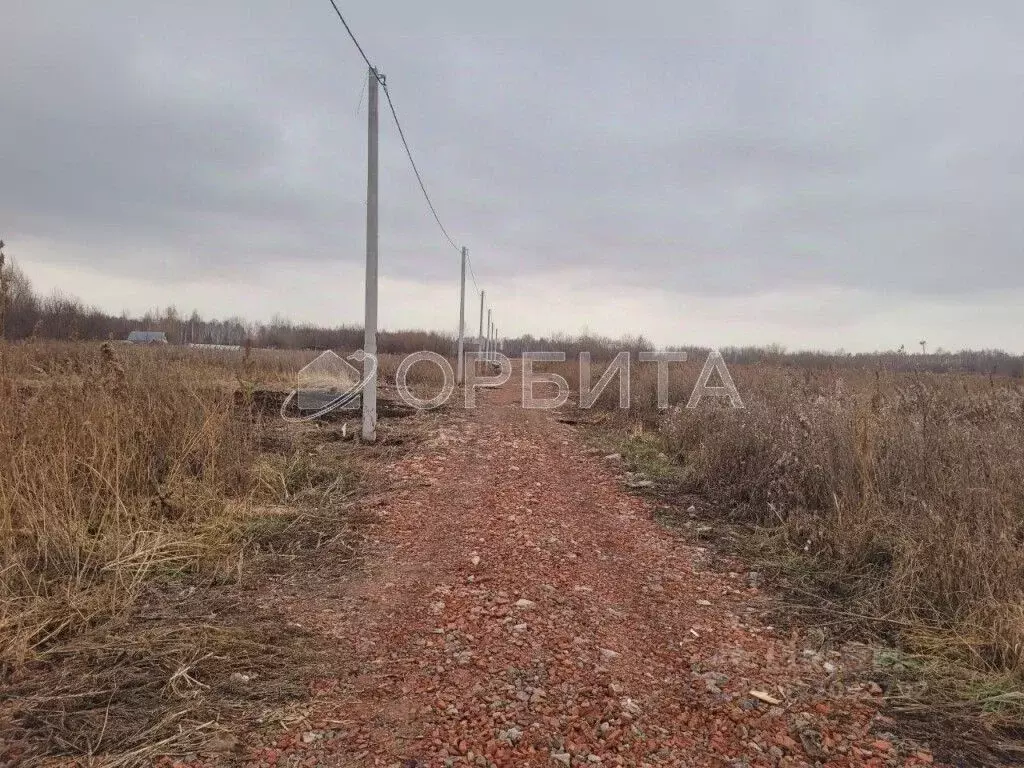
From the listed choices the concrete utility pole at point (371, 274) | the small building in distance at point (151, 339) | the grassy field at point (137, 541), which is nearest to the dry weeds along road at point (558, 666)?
the grassy field at point (137, 541)

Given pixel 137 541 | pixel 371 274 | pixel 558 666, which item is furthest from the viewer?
pixel 371 274

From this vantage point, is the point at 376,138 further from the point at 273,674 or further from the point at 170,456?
the point at 273,674

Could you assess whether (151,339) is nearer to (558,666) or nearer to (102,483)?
(102,483)

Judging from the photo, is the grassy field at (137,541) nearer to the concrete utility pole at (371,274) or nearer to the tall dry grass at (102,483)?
the tall dry grass at (102,483)

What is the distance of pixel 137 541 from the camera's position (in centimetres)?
373

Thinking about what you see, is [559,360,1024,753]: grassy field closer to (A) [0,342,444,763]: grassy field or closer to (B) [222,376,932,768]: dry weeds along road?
(B) [222,376,932,768]: dry weeds along road

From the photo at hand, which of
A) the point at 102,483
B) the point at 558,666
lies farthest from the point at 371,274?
the point at 558,666

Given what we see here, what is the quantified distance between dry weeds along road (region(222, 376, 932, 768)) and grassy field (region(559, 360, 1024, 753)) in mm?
450

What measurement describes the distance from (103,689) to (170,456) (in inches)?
106

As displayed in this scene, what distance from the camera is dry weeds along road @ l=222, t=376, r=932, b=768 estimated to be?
2141mm

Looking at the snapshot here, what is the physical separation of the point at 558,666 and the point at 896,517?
2.79m

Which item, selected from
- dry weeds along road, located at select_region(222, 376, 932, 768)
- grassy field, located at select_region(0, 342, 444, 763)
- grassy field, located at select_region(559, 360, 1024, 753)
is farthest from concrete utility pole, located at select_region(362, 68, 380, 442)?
grassy field, located at select_region(559, 360, 1024, 753)

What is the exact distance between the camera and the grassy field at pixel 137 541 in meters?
2.27

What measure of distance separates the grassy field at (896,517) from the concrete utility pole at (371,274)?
375 centimetres
